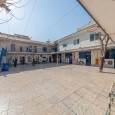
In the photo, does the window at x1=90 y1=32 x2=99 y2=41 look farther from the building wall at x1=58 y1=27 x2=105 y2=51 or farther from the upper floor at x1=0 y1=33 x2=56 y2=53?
the upper floor at x1=0 y1=33 x2=56 y2=53

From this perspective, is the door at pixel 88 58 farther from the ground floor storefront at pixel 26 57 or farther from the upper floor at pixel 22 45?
the upper floor at pixel 22 45

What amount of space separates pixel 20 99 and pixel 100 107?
328cm

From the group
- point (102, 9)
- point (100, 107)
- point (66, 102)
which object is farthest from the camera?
point (66, 102)

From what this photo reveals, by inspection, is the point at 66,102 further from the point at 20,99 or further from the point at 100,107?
the point at 20,99

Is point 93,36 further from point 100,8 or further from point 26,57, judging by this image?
point 100,8

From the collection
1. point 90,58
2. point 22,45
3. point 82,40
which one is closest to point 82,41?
point 82,40

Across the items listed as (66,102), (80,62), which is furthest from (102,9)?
(80,62)

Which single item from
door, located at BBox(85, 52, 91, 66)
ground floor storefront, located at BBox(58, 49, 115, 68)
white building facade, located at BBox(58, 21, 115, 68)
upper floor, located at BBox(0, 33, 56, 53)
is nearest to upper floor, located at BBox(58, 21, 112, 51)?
white building facade, located at BBox(58, 21, 115, 68)

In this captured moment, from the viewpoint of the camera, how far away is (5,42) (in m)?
22.6

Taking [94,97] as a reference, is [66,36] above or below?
above

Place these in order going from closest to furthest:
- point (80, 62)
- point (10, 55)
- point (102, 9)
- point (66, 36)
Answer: point (102, 9) → point (80, 62) → point (10, 55) → point (66, 36)

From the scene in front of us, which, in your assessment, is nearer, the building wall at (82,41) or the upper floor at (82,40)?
the upper floor at (82,40)

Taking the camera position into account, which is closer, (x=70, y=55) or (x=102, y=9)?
(x=102, y=9)

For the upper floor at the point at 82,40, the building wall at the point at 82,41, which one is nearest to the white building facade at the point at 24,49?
the upper floor at the point at 82,40
